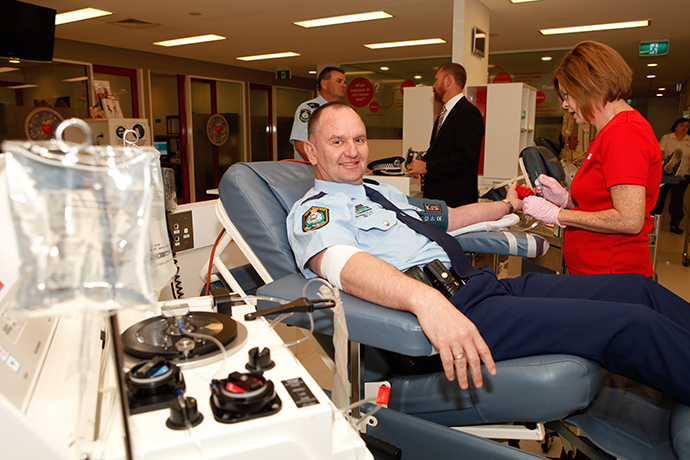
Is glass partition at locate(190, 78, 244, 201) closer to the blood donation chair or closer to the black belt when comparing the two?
the black belt

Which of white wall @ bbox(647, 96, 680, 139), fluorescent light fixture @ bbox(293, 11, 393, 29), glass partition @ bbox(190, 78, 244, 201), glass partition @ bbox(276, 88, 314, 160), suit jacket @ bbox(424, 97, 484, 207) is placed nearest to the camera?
suit jacket @ bbox(424, 97, 484, 207)

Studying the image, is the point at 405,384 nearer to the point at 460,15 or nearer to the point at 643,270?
the point at 643,270

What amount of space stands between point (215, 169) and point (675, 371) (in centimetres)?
884

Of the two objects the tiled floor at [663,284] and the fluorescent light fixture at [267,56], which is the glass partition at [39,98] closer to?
the fluorescent light fixture at [267,56]

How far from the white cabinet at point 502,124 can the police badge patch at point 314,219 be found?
3670 millimetres

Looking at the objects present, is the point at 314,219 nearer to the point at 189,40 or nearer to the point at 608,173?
the point at 608,173

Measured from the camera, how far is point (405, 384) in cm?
118

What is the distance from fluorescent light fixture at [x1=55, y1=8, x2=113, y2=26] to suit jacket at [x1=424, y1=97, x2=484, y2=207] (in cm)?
421

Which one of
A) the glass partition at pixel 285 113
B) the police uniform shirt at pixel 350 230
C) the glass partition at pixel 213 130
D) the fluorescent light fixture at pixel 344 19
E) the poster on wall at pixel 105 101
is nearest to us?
the police uniform shirt at pixel 350 230

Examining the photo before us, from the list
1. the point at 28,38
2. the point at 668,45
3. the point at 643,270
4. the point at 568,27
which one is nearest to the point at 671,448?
the point at 643,270

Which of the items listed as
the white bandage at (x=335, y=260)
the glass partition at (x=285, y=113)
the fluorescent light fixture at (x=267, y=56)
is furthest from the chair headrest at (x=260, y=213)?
the glass partition at (x=285, y=113)

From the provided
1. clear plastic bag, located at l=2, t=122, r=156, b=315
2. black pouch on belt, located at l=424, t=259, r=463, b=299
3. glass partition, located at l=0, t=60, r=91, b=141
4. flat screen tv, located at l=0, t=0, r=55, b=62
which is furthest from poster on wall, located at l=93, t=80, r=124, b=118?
clear plastic bag, located at l=2, t=122, r=156, b=315

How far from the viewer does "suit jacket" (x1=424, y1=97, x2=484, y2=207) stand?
2953mm

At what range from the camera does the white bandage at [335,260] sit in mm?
1190
